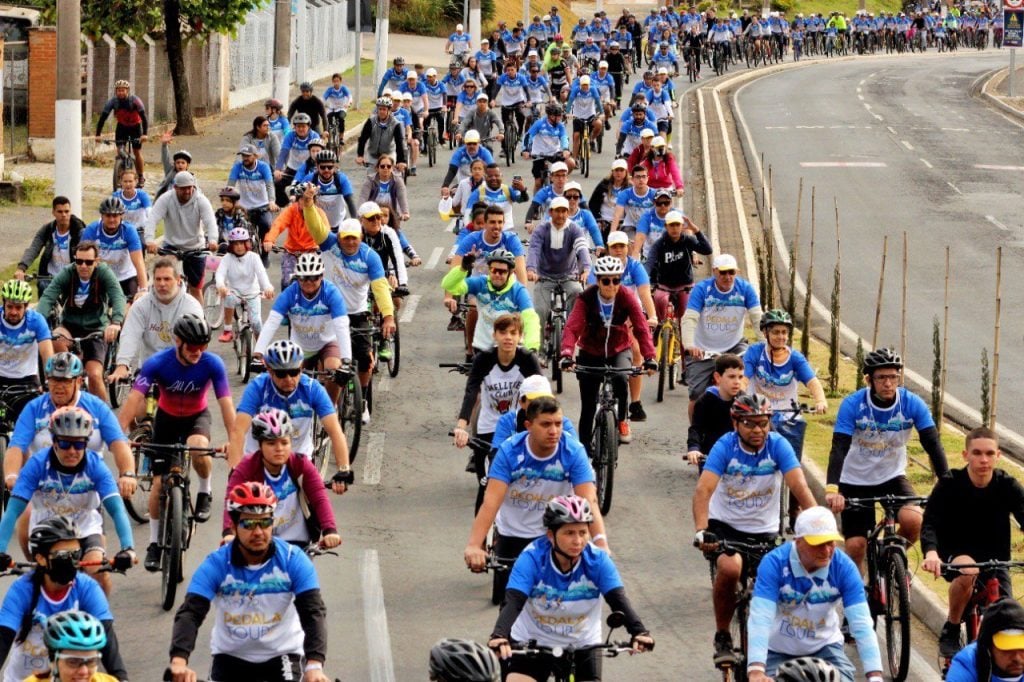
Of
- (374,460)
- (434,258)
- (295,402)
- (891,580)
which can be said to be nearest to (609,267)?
(374,460)

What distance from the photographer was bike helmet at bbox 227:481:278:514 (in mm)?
9469

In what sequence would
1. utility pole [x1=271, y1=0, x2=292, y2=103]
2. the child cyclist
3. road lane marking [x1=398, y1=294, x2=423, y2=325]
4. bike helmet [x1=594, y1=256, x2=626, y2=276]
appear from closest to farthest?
bike helmet [x1=594, y1=256, x2=626, y2=276]
the child cyclist
road lane marking [x1=398, y1=294, x2=423, y2=325]
utility pole [x1=271, y1=0, x2=292, y2=103]

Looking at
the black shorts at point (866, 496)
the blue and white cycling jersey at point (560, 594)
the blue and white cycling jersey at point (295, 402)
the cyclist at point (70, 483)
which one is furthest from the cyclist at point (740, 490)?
the cyclist at point (70, 483)

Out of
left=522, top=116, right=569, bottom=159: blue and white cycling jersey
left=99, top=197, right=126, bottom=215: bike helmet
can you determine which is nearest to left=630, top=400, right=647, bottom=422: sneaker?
left=99, top=197, right=126, bottom=215: bike helmet

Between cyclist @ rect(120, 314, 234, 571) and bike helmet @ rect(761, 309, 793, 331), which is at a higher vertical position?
bike helmet @ rect(761, 309, 793, 331)

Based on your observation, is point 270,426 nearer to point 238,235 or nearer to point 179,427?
point 179,427

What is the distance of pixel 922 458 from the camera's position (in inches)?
713

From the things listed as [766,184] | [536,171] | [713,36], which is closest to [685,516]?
[536,171]

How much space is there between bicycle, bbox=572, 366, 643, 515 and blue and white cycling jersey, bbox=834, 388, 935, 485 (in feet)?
10.7

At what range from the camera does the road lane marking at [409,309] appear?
24.7m

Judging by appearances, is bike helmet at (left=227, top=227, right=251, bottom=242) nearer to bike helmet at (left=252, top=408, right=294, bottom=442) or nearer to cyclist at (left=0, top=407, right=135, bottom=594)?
cyclist at (left=0, top=407, right=135, bottom=594)

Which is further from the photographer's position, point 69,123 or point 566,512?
point 69,123

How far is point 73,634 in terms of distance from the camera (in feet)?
27.7

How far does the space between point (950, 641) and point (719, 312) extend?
6127 millimetres
